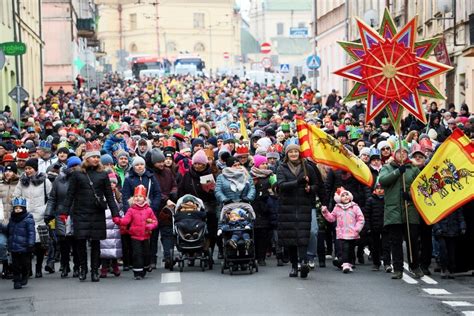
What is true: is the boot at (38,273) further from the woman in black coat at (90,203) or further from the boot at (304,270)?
the boot at (304,270)

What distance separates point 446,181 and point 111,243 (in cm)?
432

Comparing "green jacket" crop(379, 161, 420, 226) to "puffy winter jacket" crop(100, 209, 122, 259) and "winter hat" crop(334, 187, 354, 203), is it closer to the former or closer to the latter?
"winter hat" crop(334, 187, 354, 203)

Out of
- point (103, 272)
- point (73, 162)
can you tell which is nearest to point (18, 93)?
point (73, 162)

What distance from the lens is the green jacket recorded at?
56.3 ft

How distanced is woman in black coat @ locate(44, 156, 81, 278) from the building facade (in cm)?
13340

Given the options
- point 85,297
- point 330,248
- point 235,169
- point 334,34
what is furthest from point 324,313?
point 334,34

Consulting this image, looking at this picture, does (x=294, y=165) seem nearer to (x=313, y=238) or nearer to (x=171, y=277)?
(x=313, y=238)

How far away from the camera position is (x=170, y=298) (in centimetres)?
1509

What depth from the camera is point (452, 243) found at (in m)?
17.2

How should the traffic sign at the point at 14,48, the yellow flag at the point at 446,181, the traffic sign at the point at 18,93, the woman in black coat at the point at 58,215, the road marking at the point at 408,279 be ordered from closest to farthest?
the road marking at the point at 408,279 < the yellow flag at the point at 446,181 < the woman in black coat at the point at 58,215 < the traffic sign at the point at 14,48 < the traffic sign at the point at 18,93

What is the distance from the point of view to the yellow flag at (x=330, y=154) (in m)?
18.0

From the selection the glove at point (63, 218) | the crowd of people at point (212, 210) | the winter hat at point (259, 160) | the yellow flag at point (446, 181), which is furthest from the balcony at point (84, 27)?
the yellow flag at point (446, 181)

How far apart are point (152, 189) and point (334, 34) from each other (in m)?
48.5

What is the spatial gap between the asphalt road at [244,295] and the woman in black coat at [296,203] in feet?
1.35
